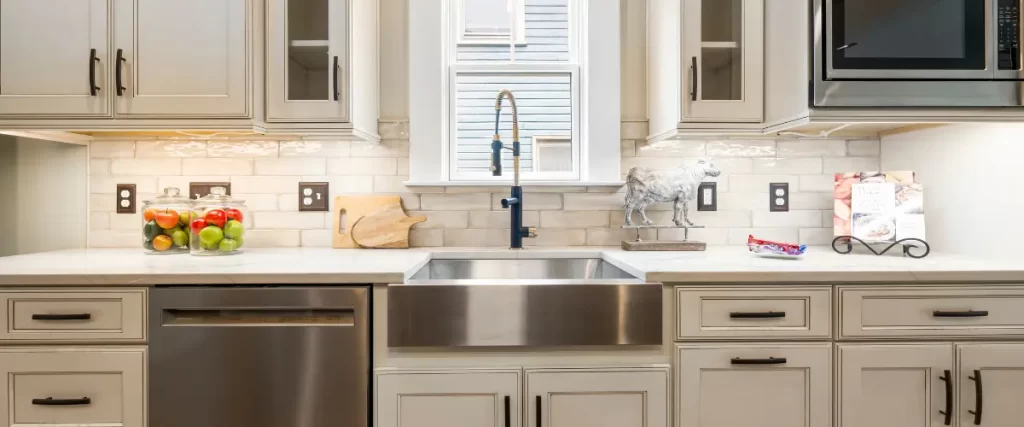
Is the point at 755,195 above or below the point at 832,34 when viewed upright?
below

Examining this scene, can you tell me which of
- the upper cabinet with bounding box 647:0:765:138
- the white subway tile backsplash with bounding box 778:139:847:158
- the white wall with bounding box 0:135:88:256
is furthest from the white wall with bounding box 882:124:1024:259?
the white wall with bounding box 0:135:88:256

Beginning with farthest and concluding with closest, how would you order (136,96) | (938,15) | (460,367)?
(136,96), (938,15), (460,367)

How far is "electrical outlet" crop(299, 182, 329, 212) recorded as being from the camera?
2244 millimetres

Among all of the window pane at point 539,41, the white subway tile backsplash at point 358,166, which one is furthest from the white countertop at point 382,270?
the window pane at point 539,41

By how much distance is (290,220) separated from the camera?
2254 millimetres

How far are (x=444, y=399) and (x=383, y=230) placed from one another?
879 millimetres

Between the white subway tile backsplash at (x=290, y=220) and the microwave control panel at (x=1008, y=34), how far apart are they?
7.77 ft

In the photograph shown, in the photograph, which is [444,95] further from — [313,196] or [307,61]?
[313,196]

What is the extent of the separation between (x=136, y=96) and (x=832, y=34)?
225 cm

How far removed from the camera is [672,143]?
2271 millimetres

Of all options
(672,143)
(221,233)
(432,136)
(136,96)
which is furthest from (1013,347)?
(136,96)

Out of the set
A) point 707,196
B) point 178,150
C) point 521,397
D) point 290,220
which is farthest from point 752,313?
point 178,150

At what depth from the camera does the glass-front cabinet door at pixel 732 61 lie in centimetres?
195

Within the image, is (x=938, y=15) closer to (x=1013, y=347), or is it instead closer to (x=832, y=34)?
(x=832, y=34)
